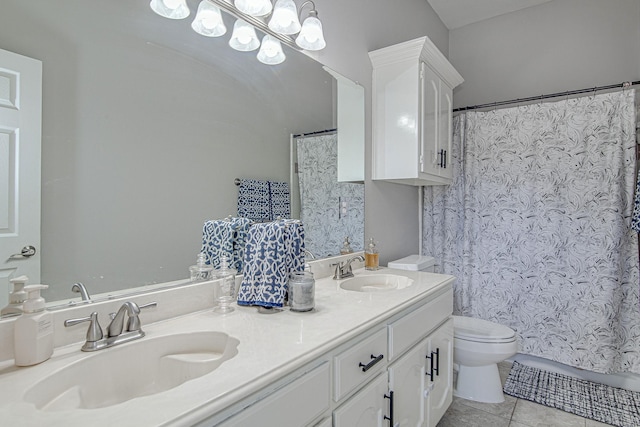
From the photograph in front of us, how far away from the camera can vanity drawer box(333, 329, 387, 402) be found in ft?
3.21

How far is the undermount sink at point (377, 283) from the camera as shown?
1747 mm

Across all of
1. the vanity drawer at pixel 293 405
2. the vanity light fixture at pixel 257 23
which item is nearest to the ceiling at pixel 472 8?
the vanity light fixture at pixel 257 23

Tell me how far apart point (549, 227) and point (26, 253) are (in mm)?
2813

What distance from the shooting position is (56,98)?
0.90m

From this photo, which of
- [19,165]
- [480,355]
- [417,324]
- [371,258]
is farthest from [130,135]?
[480,355]

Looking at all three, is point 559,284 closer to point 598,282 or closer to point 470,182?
point 598,282

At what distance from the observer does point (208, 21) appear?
1.26 metres

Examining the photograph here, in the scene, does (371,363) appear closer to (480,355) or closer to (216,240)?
(216,240)

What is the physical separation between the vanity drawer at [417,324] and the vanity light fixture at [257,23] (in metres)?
1.21

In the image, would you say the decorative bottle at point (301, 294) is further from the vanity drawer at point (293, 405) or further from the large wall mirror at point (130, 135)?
the large wall mirror at point (130, 135)

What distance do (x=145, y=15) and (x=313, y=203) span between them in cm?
101

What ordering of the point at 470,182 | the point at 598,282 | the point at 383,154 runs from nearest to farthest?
the point at 383,154 → the point at 598,282 → the point at 470,182

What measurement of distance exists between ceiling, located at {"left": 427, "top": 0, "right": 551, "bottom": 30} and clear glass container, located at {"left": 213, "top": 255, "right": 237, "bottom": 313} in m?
2.71

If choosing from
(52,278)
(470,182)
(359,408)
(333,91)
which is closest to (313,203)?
(333,91)
